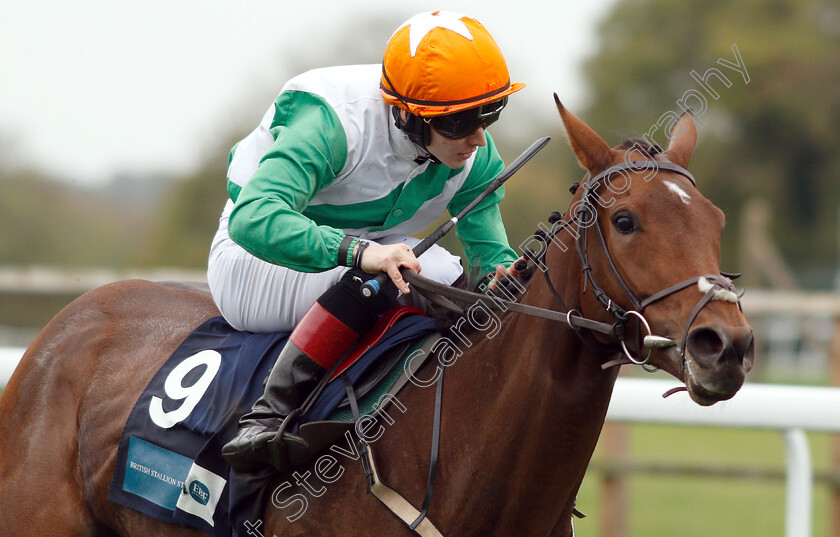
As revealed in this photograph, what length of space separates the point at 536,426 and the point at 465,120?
929 mm

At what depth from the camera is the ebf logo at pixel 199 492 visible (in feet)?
9.55

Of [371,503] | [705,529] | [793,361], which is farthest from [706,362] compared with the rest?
[793,361]

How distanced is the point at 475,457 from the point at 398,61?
3.87ft

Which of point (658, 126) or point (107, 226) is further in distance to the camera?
point (107, 226)

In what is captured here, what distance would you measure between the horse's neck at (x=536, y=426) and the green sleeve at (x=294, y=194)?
0.59 metres

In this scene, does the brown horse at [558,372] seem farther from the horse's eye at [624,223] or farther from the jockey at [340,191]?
the jockey at [340,191]

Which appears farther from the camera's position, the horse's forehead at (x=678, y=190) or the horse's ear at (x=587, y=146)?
Result: the horse's ear at (x=587, y=146)

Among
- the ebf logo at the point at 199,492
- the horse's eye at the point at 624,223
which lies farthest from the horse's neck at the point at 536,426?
the ebf logo at the point at 199,492

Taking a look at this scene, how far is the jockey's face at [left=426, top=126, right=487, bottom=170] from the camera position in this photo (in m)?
2.92

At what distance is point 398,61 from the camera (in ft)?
9.30

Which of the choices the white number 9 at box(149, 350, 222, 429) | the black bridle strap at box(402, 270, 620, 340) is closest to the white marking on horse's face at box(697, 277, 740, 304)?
the black bridle strap at box(402, 270, 620, 340)

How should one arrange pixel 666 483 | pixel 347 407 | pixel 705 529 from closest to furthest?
pixel 347 407 → pixel 705 529 → pixel 666 483

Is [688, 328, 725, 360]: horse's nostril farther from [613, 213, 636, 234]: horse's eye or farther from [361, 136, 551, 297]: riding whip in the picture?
[361, 136, 551, 297]: riding whip

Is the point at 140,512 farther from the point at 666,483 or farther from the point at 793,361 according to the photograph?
the point at 793,361
